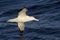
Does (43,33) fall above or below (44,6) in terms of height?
below

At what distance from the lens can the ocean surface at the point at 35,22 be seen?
13658mm

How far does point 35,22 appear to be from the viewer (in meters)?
14.9

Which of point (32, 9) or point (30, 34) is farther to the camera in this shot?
point (32, 9)

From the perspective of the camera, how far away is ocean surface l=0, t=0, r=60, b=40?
13.7 meters

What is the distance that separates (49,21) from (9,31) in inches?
86.1

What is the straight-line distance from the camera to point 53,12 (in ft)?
51.6

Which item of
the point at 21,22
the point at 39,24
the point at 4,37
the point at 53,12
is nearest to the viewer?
the point at 21,22

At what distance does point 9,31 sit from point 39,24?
5.29 feet

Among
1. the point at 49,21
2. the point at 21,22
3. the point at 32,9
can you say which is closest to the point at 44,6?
the point at 32,9

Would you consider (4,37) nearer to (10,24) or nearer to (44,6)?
(10,24)

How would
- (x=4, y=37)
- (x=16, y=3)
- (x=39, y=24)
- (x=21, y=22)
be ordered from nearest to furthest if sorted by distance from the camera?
(x=21, y=22) < (x=4, y=37) < (x=39, y=24) < (x=16, y=3)

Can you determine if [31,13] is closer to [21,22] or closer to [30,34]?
[30,34]

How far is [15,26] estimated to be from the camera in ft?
47.6

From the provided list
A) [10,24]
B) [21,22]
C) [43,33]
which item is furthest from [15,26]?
[21,22]
